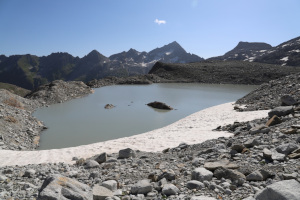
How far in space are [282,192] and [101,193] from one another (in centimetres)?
383

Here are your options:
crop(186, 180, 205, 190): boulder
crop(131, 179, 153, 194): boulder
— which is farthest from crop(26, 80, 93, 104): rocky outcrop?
crop(186, 180, 205, 190): boulder

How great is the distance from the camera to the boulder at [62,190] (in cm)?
457

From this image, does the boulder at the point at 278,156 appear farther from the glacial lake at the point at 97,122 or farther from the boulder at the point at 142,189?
the glacial lake at the point at 97,122

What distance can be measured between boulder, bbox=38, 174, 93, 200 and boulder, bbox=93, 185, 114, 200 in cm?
14

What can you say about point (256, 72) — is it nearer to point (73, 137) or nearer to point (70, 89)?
point (70, 89)

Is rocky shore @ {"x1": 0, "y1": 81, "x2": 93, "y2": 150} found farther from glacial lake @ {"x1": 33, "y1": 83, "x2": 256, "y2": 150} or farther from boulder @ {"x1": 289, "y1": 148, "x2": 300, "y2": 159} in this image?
boulder @ {"x1": 289, "y1": 148, "x2": 300, "y2": 159}

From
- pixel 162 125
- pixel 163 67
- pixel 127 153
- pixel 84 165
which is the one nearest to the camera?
pixel 84 165

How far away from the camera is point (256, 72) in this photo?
73.8m

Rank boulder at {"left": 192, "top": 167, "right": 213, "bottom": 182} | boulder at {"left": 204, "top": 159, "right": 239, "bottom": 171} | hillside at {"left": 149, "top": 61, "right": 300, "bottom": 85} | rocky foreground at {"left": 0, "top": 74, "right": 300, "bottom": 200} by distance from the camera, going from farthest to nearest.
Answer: hillside at {"left": 149, "top": 61, "right": 300, "bottom": 85}, boulder at {"left": 204, "top": 159, "right": 239, "bottom": 171}, boulder at {"left": 192, "top": 167, "right": 213, "bottom": 182}, rocky foreground at {"left": 0, "top": 74, "right": 300, "bottom": 200}

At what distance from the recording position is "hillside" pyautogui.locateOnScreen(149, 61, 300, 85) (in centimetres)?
7075

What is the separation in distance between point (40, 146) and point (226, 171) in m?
13.5

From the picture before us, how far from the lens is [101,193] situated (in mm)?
5293

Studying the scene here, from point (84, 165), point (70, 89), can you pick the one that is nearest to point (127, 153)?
point (84, 165)

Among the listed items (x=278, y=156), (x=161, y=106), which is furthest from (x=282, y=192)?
(x=161, y=106)
